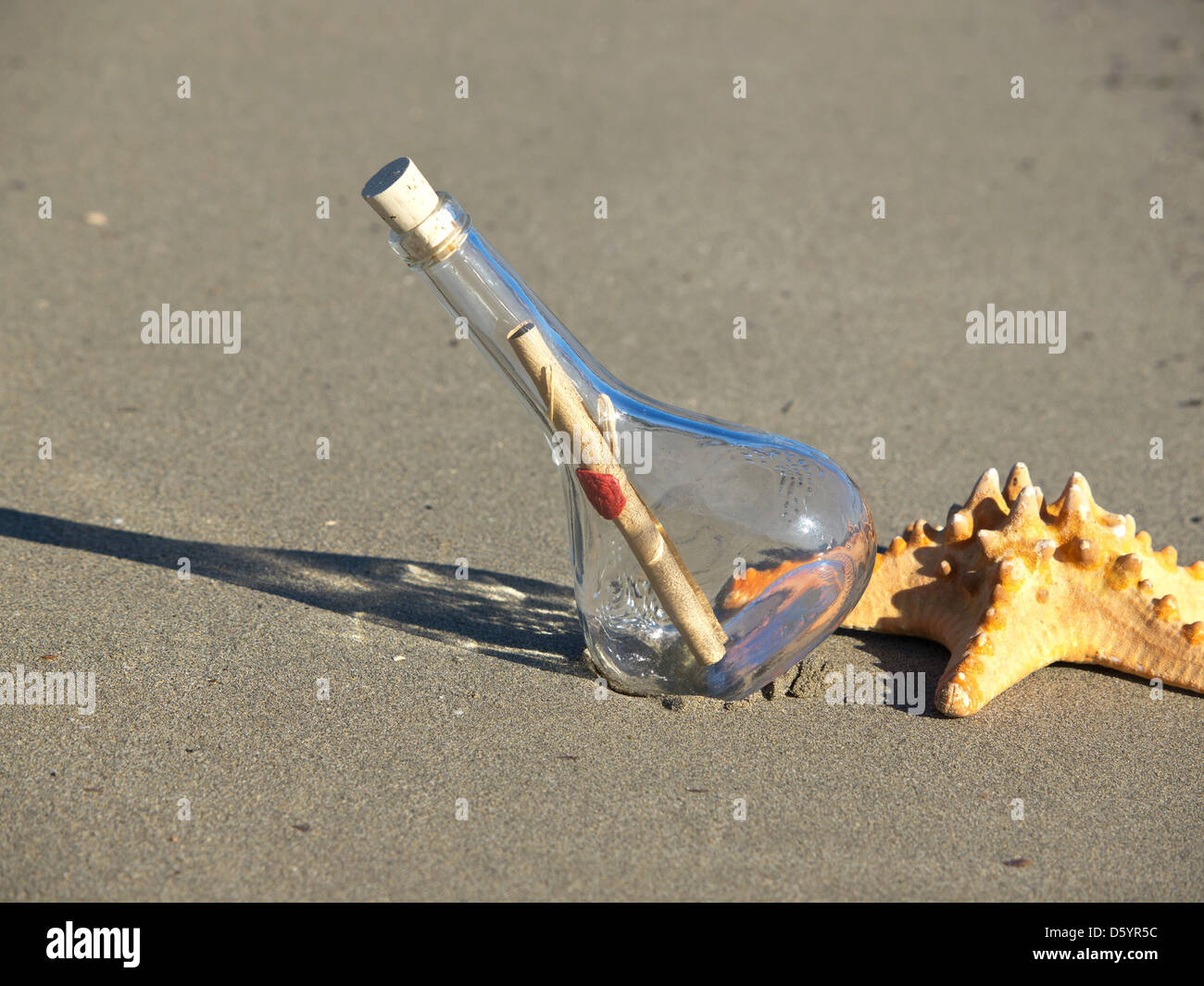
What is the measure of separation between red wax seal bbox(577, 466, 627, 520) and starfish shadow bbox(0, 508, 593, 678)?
0.57 m

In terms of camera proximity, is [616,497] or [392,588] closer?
[616,497]

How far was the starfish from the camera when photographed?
3.03 m

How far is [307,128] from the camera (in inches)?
273

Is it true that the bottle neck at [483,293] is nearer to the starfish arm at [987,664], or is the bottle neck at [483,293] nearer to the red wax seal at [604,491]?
the red wax seal at [604,491]

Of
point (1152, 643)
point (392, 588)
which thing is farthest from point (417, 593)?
point (1152, 643)

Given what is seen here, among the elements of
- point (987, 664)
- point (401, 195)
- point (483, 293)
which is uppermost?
point (401, 195)

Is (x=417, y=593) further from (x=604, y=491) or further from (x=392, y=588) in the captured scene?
(x=604, y=491)

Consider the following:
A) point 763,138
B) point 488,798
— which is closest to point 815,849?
point 488,798

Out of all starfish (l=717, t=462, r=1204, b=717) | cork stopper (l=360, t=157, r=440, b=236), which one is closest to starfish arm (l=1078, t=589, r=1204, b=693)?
→ starfish (l=717, t=462, r=1204, b=717)

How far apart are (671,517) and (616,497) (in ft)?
0.51

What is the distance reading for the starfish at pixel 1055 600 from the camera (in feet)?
9.93

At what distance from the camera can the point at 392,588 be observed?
3.53 meters

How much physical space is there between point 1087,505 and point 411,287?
3433 mm

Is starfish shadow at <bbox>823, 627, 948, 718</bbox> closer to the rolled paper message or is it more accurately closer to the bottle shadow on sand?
the bottle shadow on sand
